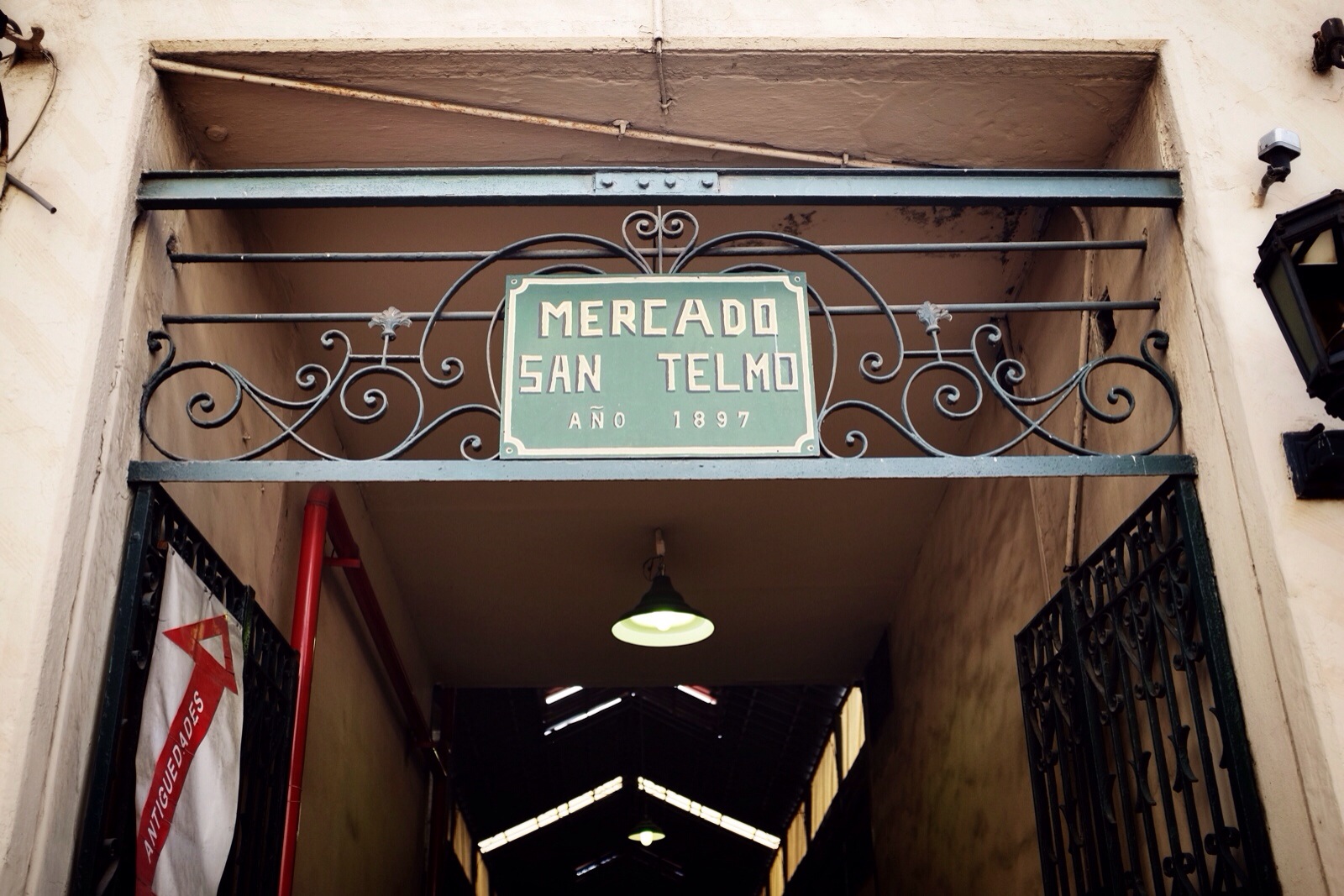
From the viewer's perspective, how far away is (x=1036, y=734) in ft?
14.3

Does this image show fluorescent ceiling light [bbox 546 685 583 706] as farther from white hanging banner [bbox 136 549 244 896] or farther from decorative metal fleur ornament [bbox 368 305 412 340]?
decorative metal fleur ornament [bbox 368 305 412 340]

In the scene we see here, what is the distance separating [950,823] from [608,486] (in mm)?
2567

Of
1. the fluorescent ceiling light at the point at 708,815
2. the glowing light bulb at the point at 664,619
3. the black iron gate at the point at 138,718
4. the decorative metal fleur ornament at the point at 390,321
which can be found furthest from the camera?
the fluorescent ceiling light at the point at 708,815

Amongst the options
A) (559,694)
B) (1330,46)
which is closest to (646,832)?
(559,694)

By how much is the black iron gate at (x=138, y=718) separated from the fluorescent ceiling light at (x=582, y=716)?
9.03 meters

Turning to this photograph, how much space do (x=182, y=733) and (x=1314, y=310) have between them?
10.3 feet

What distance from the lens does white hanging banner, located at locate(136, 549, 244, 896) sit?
3146 mm

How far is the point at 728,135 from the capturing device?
4.14 metres

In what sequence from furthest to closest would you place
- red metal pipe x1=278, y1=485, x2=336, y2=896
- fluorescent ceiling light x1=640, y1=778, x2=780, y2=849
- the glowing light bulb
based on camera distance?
fluorescent ceiling light x1=640, y1=778, x2=780, y2=849 < the glowing light bulb < red metal pipe x1=278, y1=485, x2=336, y2=896

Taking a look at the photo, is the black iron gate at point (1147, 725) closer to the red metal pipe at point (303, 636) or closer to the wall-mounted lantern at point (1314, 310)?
the wall-mounted lantern at point (1314, 310)

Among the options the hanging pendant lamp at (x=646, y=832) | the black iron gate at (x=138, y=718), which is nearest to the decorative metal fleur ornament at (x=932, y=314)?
the black iron gate at (x=138, y=718)

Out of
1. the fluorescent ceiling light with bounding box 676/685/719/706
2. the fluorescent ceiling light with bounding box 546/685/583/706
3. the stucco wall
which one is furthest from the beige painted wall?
the fluorescent ceiling light with bounding box 676/685/719/706

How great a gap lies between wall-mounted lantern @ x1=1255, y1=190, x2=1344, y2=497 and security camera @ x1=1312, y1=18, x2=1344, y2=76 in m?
0.91

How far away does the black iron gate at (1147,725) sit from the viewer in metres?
3.07
